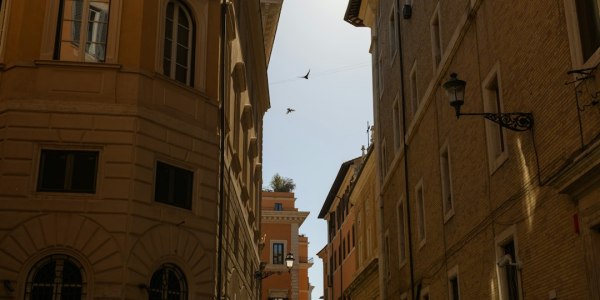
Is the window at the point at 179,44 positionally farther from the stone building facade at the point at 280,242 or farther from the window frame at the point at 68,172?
the stone building facade at the point at 280,242

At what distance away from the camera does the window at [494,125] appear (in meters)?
13.9

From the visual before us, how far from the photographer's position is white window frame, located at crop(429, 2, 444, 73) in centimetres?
1916

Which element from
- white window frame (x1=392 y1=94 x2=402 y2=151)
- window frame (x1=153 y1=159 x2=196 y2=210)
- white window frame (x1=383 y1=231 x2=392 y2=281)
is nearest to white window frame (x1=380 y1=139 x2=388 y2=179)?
white window frame (x1=383 y1=231 x2=392 y2=281)

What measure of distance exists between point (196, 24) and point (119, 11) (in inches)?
81.2

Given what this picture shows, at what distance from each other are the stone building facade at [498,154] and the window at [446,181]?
28 mm

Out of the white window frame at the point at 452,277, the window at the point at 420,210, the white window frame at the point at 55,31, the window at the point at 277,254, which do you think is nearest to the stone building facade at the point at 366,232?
the window at the point at 420,210

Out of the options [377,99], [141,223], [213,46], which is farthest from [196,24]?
[377,99]

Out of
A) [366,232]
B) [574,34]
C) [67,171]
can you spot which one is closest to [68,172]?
[67,171]

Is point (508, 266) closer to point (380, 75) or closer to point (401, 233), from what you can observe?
point (401, 233)

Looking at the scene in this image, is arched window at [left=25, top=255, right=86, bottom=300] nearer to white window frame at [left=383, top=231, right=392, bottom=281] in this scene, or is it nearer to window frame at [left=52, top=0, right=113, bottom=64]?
window frame at [left=52, top=0, right=113, bottom=64]

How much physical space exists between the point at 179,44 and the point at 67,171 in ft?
12.7

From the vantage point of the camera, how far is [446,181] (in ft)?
59.7

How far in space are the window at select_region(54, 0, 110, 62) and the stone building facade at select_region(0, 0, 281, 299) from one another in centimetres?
2

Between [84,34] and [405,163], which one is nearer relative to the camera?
[84,34]
